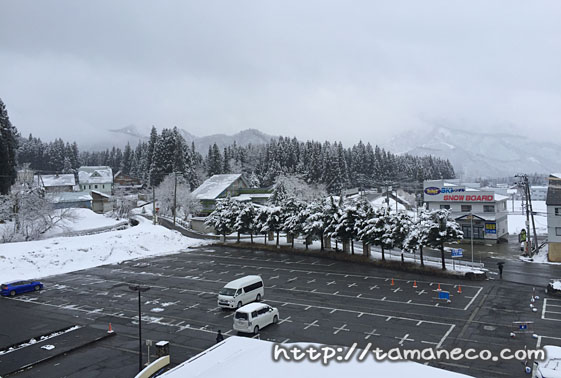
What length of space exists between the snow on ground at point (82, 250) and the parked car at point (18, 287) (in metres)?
4.39

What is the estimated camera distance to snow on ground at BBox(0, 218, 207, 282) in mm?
35281

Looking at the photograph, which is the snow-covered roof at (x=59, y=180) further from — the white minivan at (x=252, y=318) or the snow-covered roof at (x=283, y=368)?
the snow-covered roof at (x=283, y=368)

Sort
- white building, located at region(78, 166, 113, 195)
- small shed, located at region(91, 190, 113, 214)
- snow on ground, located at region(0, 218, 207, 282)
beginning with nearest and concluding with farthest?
snow on ground, located at region(0, 218, 207, 282) → small shed, located at region(91, 190, 113, 214) → white building, located at region(78, 166, 113, 195)

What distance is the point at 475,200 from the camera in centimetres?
5422

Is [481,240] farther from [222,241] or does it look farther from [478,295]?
[222,241]

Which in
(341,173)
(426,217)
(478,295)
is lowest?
(478,295)

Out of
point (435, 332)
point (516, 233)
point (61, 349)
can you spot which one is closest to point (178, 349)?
point (61, 349)

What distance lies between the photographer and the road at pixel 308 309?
17.9 m

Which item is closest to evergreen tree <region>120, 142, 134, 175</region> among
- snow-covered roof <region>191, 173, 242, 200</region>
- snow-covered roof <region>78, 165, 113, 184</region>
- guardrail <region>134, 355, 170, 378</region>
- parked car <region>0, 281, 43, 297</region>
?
snow-covered roof <region>78, 165, 113, 184</region>

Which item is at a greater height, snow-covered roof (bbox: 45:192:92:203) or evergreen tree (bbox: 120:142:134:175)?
evergreen tree (bbox: 120:142:134:175)

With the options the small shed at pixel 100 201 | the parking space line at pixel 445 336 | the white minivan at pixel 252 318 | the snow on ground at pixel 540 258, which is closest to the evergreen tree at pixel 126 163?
the small shed at pixel 100 201

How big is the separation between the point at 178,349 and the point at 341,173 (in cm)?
8052

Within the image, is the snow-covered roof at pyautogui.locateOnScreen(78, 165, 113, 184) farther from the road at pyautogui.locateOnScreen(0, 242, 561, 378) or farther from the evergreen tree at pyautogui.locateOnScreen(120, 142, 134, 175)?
the road at pyautogui.locateOnScreen(0, 242, 561, 378)

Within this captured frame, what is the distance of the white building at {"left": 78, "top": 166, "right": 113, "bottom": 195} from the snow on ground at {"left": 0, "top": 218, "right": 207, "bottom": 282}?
5486cm
